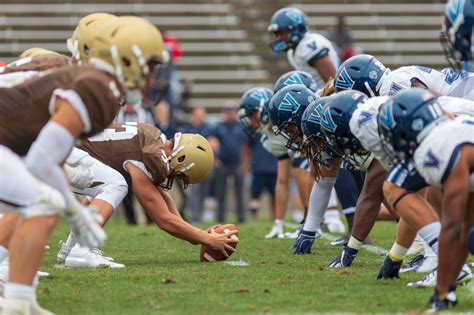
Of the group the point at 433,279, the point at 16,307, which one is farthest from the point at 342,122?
the point at 16,307

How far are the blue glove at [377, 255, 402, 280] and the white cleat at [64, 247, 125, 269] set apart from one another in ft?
6.16

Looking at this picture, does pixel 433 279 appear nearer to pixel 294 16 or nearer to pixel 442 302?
pixel 442 302

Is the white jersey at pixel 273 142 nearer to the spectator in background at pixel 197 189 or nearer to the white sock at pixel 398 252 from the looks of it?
the white sock at pixel 398 252

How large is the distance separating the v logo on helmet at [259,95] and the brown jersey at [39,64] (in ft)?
12.8

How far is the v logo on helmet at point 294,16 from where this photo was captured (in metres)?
9.53

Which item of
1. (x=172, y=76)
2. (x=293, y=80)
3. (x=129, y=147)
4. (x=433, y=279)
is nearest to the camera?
(x=433, y=279)

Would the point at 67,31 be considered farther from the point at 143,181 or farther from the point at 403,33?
the point at 143,181

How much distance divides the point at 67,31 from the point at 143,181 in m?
13.7

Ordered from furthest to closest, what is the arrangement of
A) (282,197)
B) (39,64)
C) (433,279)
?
(282,197) → (433,279) → (39,64)

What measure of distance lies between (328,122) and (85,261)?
203cm

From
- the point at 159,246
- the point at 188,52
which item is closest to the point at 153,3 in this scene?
the point at 188,52

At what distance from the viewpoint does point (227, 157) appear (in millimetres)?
15281

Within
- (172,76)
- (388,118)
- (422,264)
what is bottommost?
(172,76)

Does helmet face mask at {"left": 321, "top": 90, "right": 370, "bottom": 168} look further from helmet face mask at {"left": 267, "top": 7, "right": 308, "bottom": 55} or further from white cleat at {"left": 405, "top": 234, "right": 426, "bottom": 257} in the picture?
helmet face mask at {"left": 267, "top": 7, "right": 308, "bottom": 55}
